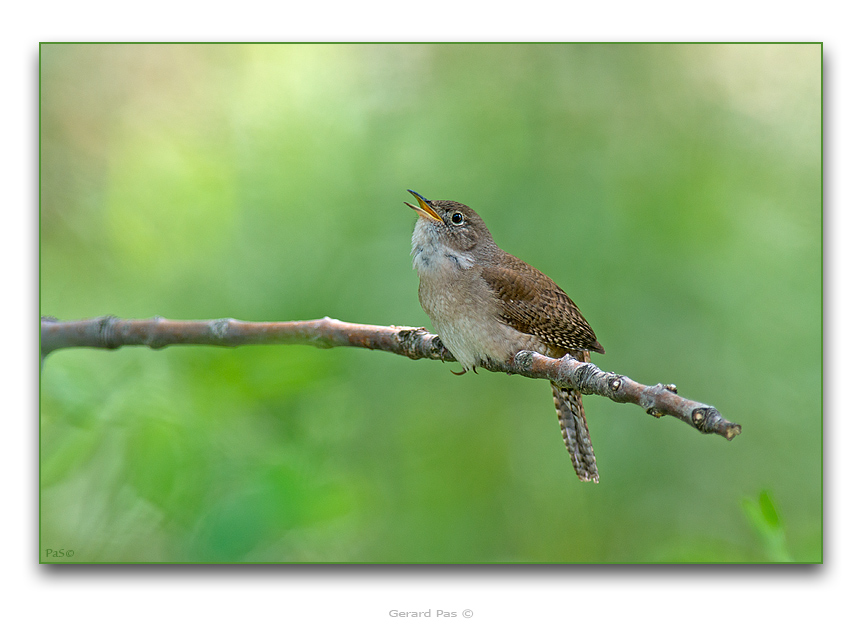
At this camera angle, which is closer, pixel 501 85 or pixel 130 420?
pixel 130 420

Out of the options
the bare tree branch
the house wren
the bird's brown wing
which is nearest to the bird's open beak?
the house wren

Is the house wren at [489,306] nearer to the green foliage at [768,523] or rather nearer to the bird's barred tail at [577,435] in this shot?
the bird's barred tail at [577,435]

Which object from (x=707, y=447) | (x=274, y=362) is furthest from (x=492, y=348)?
(x=707, y=447)

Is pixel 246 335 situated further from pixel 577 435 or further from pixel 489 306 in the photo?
pixel 577 435

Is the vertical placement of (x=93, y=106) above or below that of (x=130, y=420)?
above

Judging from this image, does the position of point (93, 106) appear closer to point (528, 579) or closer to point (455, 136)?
point (455, 136)

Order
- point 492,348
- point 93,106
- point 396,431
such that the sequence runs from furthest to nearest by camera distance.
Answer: point 396,431
point 93,106
point 492,348
